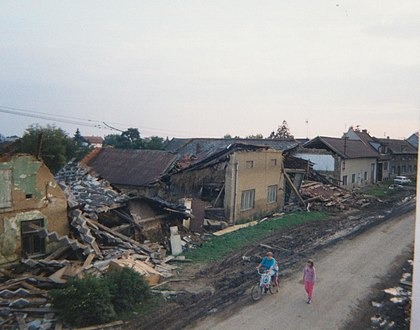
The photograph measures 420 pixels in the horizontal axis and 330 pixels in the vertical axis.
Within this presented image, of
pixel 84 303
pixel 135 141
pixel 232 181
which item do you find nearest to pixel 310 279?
pixel 84 303

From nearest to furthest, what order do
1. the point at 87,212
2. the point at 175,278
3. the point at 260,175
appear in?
the point at 175,278
the point at 87,212
the point at 260,175

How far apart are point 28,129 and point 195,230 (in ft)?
81.5

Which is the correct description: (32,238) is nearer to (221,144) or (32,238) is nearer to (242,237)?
(242,237)

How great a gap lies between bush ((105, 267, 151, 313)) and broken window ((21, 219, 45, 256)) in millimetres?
3799

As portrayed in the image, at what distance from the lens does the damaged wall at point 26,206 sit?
13.7 m

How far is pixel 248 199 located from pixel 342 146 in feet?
70.4

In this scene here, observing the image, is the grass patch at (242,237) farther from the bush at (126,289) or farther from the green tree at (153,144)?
the green tree at (153,144)

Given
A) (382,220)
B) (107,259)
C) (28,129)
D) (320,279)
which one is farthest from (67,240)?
(28,129)

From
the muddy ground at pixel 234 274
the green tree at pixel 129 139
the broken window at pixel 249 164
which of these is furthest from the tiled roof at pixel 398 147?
the broken window at pixel 249 164

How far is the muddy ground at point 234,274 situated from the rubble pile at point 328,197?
368cm

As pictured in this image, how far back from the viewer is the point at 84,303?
10531 mm

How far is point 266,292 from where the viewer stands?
13.0 metres

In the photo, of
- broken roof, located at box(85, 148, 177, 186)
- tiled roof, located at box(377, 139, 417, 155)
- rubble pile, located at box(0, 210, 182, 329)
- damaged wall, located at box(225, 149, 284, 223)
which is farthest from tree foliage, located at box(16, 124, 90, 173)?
tiled roof, located at box(377, 139, 417, 155)

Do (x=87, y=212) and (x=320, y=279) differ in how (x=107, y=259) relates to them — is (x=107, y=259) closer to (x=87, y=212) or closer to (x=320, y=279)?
(x=87, y=212)
